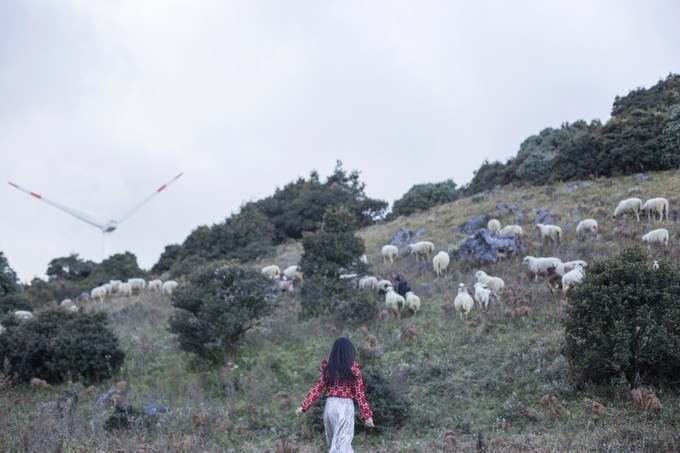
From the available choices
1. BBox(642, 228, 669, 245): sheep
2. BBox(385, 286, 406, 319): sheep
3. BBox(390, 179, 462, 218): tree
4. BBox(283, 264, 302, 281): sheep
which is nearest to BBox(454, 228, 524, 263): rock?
BBox(642, 228, 669, 245): sheep

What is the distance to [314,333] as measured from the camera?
778 inches

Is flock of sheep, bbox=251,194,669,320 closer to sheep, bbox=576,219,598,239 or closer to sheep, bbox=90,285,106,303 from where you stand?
sheep, bbox=576,219,598,239

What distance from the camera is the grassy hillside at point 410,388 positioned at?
9.66 m

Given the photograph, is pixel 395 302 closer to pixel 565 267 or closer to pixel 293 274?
pixel 565 267

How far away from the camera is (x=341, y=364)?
7.78 meters

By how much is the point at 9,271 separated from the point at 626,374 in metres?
29.6

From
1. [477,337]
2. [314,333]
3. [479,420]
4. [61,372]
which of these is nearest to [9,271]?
[61,372]

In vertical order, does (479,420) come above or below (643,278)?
below

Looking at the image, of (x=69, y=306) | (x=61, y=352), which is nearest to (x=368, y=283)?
(x=61, y=352)

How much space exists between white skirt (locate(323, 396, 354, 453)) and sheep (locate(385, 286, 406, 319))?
12.1 metres

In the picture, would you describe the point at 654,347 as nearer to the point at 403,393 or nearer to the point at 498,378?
the point at 498,378

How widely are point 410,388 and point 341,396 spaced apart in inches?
261

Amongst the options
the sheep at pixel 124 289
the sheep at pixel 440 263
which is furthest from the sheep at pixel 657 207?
the sheep at pixel 124 289

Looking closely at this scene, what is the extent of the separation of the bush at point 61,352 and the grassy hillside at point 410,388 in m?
0.67
